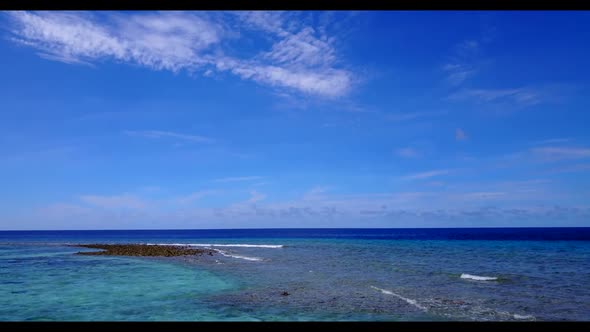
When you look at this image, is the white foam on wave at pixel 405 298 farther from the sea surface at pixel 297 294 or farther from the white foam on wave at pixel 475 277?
the white foam on wave at pixel 475 277

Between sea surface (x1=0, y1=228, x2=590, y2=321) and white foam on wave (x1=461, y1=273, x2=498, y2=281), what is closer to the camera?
sea surface (x1=0, y1=228, x2=590, y2=321)

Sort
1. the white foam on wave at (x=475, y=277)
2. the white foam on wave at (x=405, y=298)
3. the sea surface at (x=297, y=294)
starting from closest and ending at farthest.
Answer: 1. the sea surface at (x=297, y=294)
2. the white foam on wave at (x=405, y=298)
3. the white foam on wave at (x=475, y=277)

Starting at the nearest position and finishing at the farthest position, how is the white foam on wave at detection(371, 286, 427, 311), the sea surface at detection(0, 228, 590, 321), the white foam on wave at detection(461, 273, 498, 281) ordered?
the sea surface at detection(0, 228, 590, 321) → the white foam on wave at detection(371, 286, 427, 311) → the white foam on wave at detection(461, 273, 498, 281)

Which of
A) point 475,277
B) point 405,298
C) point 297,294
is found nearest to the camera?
point 405,298

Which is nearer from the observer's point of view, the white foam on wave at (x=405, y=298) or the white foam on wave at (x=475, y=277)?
the white foam on wave at (x=405, y=298)

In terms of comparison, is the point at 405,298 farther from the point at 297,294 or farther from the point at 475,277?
the point at 475,277

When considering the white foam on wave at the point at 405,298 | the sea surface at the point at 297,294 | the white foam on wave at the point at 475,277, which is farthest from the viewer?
the white foam on wave at the point at 475,277

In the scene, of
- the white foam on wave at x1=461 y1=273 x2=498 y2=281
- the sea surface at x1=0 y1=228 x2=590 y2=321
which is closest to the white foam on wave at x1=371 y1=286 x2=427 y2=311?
the sea surface at x1=0 y1=228 x2=590 y2=321

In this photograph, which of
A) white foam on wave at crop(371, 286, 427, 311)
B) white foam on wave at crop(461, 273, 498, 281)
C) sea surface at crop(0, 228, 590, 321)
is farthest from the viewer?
white foam on wave at crop(461, 273, 498, 281)

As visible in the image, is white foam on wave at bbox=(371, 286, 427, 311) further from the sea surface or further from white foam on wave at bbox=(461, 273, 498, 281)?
white foam on wave at bbox=(461, 273, 498, 281)

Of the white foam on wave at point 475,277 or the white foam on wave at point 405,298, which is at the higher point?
the white foam on wave at point 405,298

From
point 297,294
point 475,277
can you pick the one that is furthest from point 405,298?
point 475,277

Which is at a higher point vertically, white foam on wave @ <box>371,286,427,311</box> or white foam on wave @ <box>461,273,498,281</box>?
white foam on wave @ <box>371,286,427,311</box>

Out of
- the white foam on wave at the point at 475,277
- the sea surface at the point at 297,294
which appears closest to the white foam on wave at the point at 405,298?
the sea surface at the point at 297,294
